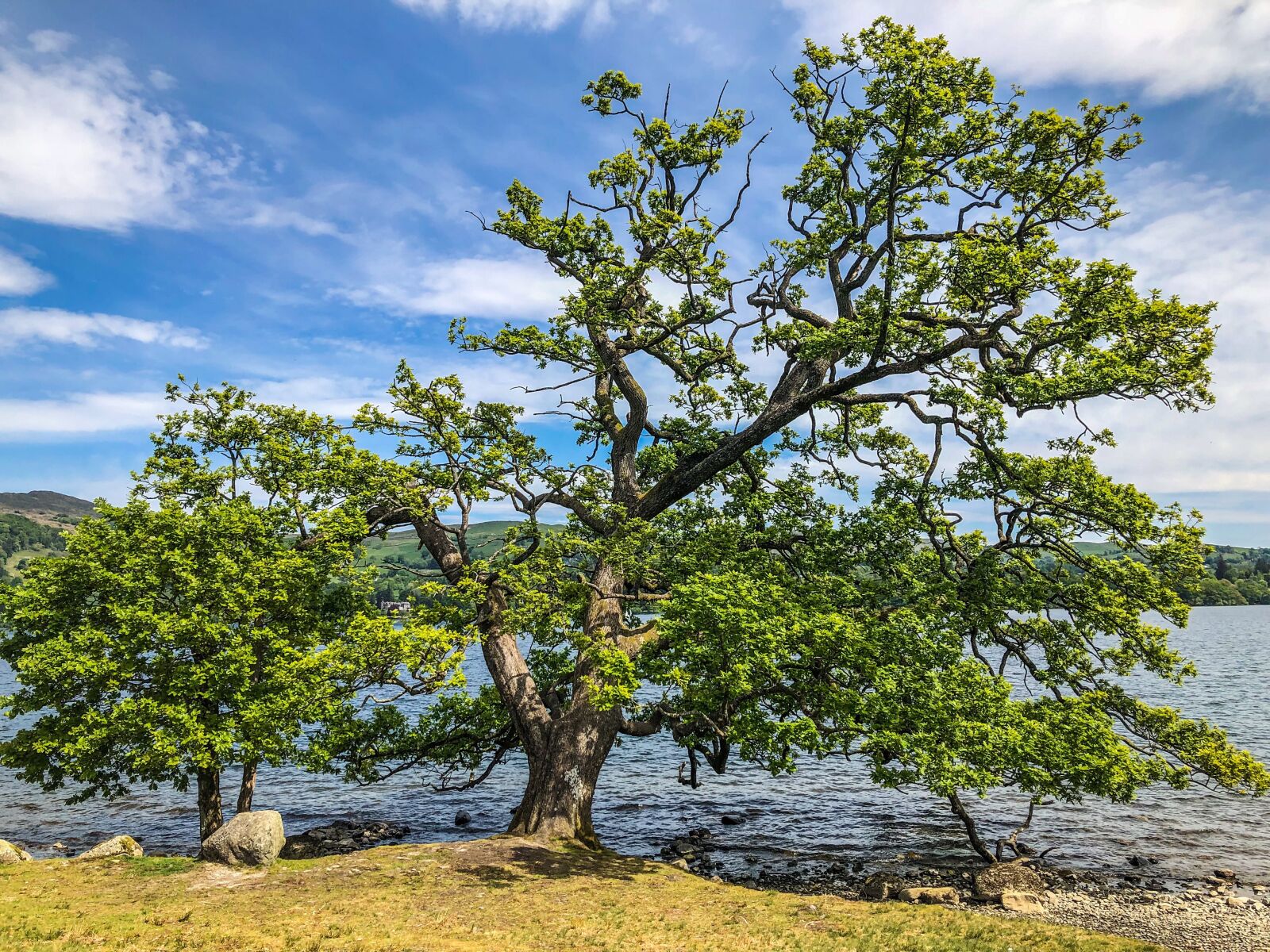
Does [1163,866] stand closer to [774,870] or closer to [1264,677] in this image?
[774,870]

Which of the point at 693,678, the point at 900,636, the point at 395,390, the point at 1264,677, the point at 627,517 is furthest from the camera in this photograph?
the point at 1264,677

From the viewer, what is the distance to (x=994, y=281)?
17.4 m

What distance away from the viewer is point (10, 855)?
1983 cm

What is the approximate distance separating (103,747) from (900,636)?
21.6m

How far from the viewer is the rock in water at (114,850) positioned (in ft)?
64.3

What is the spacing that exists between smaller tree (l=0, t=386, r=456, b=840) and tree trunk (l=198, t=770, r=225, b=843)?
0.06 m

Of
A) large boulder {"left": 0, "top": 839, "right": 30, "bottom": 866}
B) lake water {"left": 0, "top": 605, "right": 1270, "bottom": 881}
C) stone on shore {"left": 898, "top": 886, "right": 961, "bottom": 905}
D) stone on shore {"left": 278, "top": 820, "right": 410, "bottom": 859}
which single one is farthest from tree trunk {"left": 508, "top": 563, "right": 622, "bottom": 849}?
large boulder {"left": 0, "top": 839, "right": 30, "bottom": 866}

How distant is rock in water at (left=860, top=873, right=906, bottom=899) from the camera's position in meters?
20.8

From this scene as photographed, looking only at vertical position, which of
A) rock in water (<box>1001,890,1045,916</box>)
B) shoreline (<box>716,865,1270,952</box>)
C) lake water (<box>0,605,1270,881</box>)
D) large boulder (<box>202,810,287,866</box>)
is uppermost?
large boulder (<box>202,810,287,866</box>)

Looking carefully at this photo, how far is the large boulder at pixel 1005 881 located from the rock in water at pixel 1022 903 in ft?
0.57

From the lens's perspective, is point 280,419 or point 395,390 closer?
point 395,390

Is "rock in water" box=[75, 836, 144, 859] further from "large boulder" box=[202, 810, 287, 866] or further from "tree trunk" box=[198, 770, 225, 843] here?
"large boulder" box=[202, 810, 287, 866]

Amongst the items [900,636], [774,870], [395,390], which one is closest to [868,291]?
[900,636]

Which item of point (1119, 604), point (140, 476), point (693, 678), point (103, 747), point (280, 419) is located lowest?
point (103, 747)
